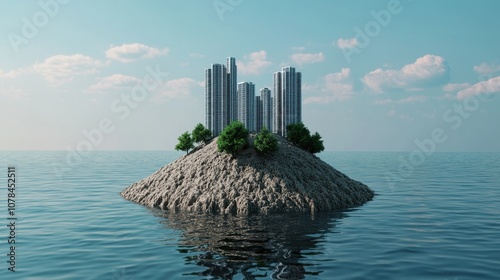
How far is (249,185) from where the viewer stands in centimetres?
3900

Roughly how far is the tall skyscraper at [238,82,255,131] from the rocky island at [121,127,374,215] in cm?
1847

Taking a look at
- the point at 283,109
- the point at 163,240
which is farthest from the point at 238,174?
the point at 283,109

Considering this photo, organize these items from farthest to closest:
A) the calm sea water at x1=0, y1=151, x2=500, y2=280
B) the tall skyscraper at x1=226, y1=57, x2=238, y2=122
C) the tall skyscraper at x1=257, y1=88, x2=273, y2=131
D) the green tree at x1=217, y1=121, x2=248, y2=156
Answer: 1. the tall skyscraper at x1=257, y1=88, x2=273, y2=131
2. the tall skyscraper at x1=226, y1=57, x2=238, y2=122
3. the green tree at x1=217, y1=121, x2=248, y2=156
4. the calm sea water at x1=0, y1=151, x2=500, y2=280

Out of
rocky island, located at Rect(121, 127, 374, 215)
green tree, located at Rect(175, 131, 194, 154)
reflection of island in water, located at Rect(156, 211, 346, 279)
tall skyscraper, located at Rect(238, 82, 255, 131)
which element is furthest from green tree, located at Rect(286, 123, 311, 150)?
reflection of island in water, located at Rect(156, 211, 346, 279)

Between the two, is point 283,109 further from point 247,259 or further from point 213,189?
point 247,259

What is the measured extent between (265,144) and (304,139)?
1069cm

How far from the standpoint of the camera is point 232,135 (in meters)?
42.9

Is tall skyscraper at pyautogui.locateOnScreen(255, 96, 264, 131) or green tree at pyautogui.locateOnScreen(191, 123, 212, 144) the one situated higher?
tall skyscraper at pyautogui.locateOnScreen(255, 96, 264, 131)

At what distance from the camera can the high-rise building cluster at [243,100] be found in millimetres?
61062

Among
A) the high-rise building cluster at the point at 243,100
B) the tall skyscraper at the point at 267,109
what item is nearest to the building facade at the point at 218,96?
the high-rise building cluster at the point at 243,100

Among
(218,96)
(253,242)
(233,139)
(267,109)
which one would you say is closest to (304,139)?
(233,139)

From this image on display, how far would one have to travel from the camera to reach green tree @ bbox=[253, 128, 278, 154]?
139ft

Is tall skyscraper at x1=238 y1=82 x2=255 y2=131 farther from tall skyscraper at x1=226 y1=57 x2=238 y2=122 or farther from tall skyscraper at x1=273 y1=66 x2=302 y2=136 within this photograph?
tall skyscraper at x1=273 y1=66 x2=302 y2=136

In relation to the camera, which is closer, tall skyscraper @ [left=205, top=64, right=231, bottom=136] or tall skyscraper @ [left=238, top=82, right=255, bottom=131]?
tall skyscraper @ [left=205, top=64, right=231, bottom=136]
